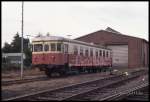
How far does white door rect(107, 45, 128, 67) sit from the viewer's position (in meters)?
59.0

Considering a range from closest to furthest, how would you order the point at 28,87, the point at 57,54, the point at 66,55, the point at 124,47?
the point at 28,87 < the point at 57,54 < the point at 66,55 < the point at 124,47

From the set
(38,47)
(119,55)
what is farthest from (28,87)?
(119,55)

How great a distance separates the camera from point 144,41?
63500 mm

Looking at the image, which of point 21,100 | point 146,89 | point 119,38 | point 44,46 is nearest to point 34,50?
point 44,46

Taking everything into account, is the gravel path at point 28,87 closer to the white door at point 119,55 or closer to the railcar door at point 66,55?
the railcar door at point 66,55

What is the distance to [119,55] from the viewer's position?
193 feet

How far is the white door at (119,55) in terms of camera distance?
193ft

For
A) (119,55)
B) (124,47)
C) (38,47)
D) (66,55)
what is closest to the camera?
(66,55)

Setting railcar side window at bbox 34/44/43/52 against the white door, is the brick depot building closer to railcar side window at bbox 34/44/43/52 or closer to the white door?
the white door

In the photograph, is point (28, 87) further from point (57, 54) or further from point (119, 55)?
point (119, 55)

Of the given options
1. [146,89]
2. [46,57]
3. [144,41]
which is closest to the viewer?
[146,89]

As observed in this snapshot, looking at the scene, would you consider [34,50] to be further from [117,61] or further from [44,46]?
[117,61]

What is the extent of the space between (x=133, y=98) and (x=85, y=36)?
49.3 m

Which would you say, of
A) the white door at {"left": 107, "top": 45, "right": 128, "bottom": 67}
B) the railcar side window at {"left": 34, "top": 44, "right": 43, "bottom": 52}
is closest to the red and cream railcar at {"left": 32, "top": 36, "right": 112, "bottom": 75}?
the railcar side window at {"left": 34, "top": 44, "right": 43, "bottom": 52}
